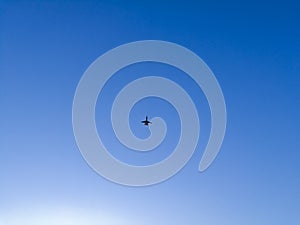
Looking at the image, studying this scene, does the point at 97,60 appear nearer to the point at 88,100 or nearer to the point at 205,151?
the point at 88,100

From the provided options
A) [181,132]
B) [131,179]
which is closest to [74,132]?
[131,179]

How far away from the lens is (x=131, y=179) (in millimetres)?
20109

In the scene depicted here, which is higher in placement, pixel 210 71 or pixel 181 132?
pixel 210 71

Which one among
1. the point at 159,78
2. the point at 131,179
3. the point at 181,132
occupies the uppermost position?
the point at 159,78

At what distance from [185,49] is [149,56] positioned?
1393 millimetres

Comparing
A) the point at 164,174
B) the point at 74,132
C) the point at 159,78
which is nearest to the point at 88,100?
the point at 74,132

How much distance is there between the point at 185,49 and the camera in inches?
769

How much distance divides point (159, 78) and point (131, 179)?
4.06 m

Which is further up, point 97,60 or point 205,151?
point 97,60

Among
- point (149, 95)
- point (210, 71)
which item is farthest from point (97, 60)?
point (210, 71)

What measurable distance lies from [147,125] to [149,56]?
2.77 metres

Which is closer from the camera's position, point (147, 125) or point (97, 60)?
point (97, 60)

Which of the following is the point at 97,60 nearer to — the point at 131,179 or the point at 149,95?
the point at 149,95

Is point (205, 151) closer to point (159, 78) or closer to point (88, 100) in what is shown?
point (159, 78)
